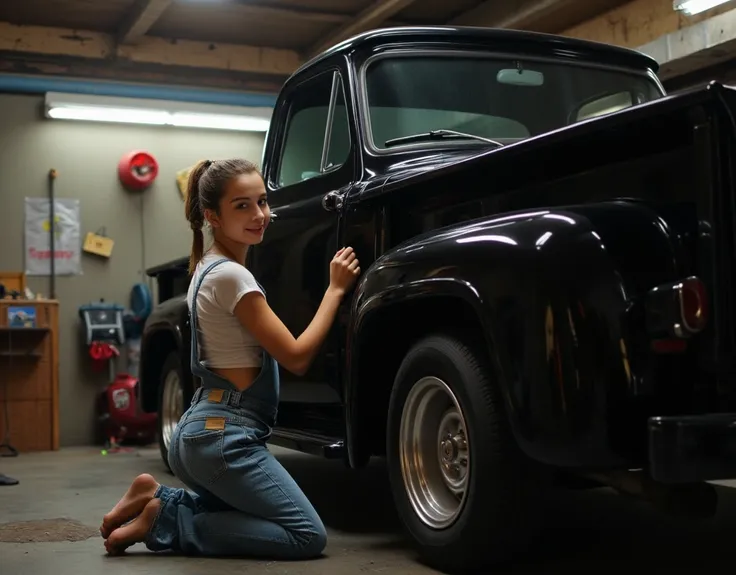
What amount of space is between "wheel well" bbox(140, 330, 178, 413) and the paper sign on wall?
2.77 meters

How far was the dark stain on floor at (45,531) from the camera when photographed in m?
3.75

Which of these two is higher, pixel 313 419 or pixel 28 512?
pixel 313 419

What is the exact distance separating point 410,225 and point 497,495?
1.17 metres

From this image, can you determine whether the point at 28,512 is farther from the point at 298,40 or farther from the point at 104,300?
the point at 298,40

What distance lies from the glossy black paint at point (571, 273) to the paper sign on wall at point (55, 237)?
5928mm

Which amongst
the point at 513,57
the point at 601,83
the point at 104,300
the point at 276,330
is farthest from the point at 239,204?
the point at 104,300

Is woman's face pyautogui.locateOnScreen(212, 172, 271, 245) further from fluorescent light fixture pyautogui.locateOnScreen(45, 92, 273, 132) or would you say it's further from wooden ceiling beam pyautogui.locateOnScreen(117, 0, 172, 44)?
fluorescent light fixture pyautogui.locateOnScreen(45, 92, 273, 132)

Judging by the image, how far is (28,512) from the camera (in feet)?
15.0

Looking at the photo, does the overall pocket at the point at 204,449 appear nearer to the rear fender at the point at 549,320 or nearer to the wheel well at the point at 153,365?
the rear fender at the point at 549,320

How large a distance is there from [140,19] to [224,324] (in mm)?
5665

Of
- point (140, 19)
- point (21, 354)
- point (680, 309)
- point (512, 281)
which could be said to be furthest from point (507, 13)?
point (680, 309)

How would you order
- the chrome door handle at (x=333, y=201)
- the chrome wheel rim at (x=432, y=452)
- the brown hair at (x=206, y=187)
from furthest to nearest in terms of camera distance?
the chrome door handle at (x=333, y=201)
the brown hair at (x=206, y=187)
the chrome wheel rim at (x=432, y=452)

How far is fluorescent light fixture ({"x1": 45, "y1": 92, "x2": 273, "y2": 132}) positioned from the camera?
8.67 meters

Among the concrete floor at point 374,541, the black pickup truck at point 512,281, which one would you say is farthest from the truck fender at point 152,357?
the black pickup truck at point 512,281
